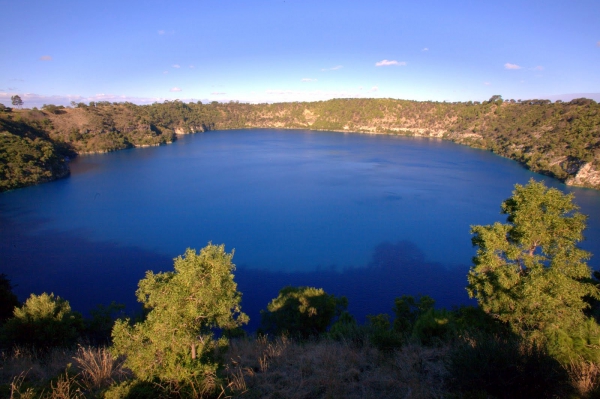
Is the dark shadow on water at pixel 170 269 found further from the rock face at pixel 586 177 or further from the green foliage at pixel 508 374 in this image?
the rock face at pixel 586 177

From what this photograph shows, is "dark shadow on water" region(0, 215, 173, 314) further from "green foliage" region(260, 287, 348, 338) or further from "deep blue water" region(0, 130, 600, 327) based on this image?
"green foliage" region(260, 287, 348, 338)

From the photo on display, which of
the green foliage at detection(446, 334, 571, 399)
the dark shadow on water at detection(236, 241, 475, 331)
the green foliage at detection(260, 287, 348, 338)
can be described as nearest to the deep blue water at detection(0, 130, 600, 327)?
the dark shadow on water at detection(236, 241, 475, 331)

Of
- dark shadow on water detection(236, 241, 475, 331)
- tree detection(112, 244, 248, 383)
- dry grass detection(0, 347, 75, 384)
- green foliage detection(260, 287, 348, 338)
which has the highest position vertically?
tree detection(112, 244, 248, 383)

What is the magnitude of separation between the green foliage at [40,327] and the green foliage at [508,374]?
11.3m

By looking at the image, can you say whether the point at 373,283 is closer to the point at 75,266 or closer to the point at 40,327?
the point at 40,327

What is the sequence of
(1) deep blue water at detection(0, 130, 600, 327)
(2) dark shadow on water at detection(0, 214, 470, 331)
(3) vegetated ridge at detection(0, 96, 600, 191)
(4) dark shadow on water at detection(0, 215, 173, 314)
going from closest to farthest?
(2) dark shadow on water at detection(0, 214, 470, 331) < (4) dark shadow on water at detection(0, 215, 173, 314) < (1) deep blue water at detection(0, 130, 600, 327) < (3) vegetated ridge at detection(0, 96, 600, 191)

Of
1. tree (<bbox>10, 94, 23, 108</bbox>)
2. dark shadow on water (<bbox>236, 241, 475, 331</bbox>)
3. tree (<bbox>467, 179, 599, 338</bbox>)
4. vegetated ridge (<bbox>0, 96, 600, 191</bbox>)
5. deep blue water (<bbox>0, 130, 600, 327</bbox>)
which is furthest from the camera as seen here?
tree (<bbox>10, 94, 23, 108</bbox>)

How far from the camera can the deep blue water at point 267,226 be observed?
23.9 meters

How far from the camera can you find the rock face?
51344mm

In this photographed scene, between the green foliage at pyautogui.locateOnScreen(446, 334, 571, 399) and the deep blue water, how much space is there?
51.7 ft

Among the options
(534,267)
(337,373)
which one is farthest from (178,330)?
(534,267)

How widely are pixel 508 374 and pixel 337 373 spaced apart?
282cm

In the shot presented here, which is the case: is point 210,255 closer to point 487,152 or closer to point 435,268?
point 435,268

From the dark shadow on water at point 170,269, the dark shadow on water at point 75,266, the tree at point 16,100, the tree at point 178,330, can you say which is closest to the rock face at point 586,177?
the dark shadow on water at point 170,269
